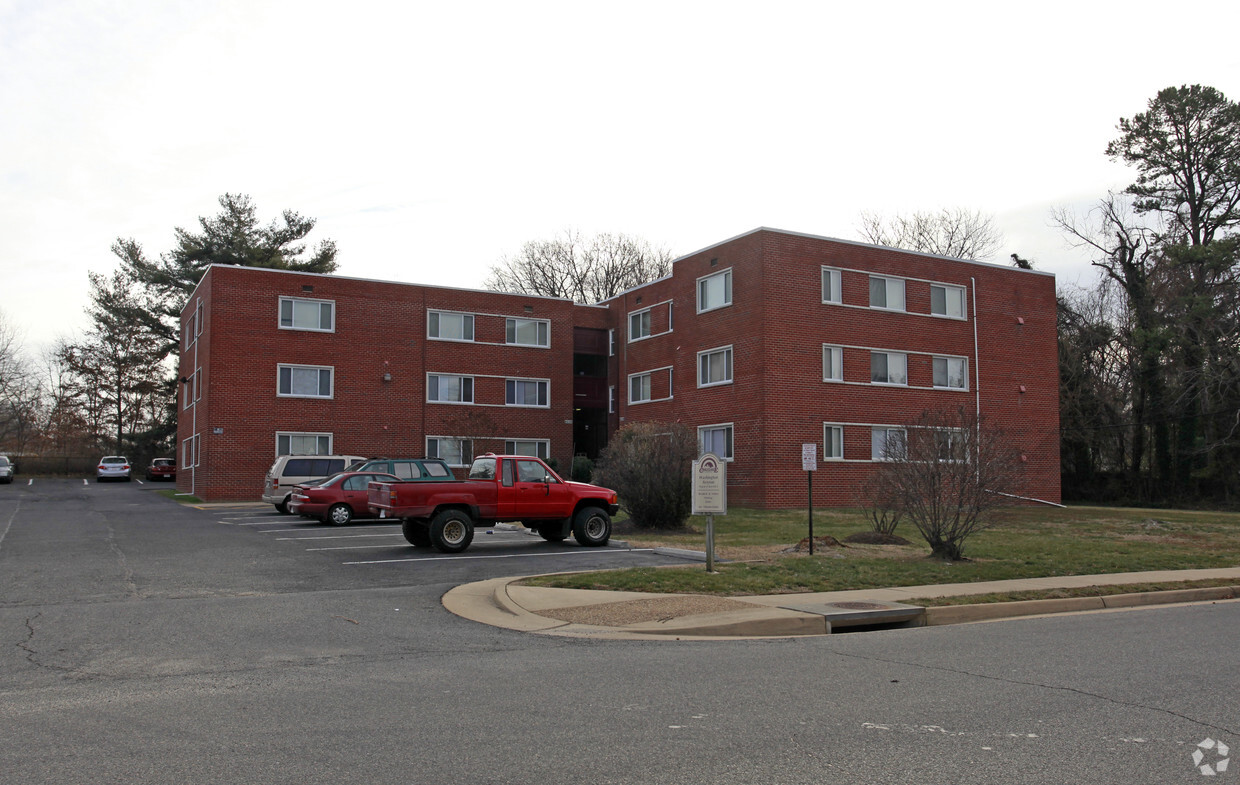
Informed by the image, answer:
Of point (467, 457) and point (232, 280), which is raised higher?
point (232, 280)

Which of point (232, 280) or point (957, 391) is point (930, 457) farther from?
point (232, 280)

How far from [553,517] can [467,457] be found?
24.0m

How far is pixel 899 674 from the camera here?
8.25 meters

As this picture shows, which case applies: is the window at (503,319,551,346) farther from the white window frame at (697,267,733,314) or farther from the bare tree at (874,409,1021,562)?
the bare tree at (874,409,1021,562)

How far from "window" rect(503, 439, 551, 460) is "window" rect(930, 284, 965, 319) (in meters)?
17.9

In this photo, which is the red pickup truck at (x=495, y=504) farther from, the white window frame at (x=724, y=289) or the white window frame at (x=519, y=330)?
the white window frame at (x=519, y=330)

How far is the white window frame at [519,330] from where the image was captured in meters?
44.1

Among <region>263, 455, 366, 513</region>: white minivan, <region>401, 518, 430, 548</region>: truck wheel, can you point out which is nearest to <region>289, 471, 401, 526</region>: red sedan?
<region>263, 455, 366, 513</region>: white minivan

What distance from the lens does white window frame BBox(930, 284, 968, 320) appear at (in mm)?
38188

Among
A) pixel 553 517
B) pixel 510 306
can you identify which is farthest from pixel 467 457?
pixel 553 517

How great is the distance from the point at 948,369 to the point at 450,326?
68.8 ft

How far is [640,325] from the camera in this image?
Result: 4306 cm

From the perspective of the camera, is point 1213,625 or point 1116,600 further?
point 1116,600

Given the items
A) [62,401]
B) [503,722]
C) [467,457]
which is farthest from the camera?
[62,401]
